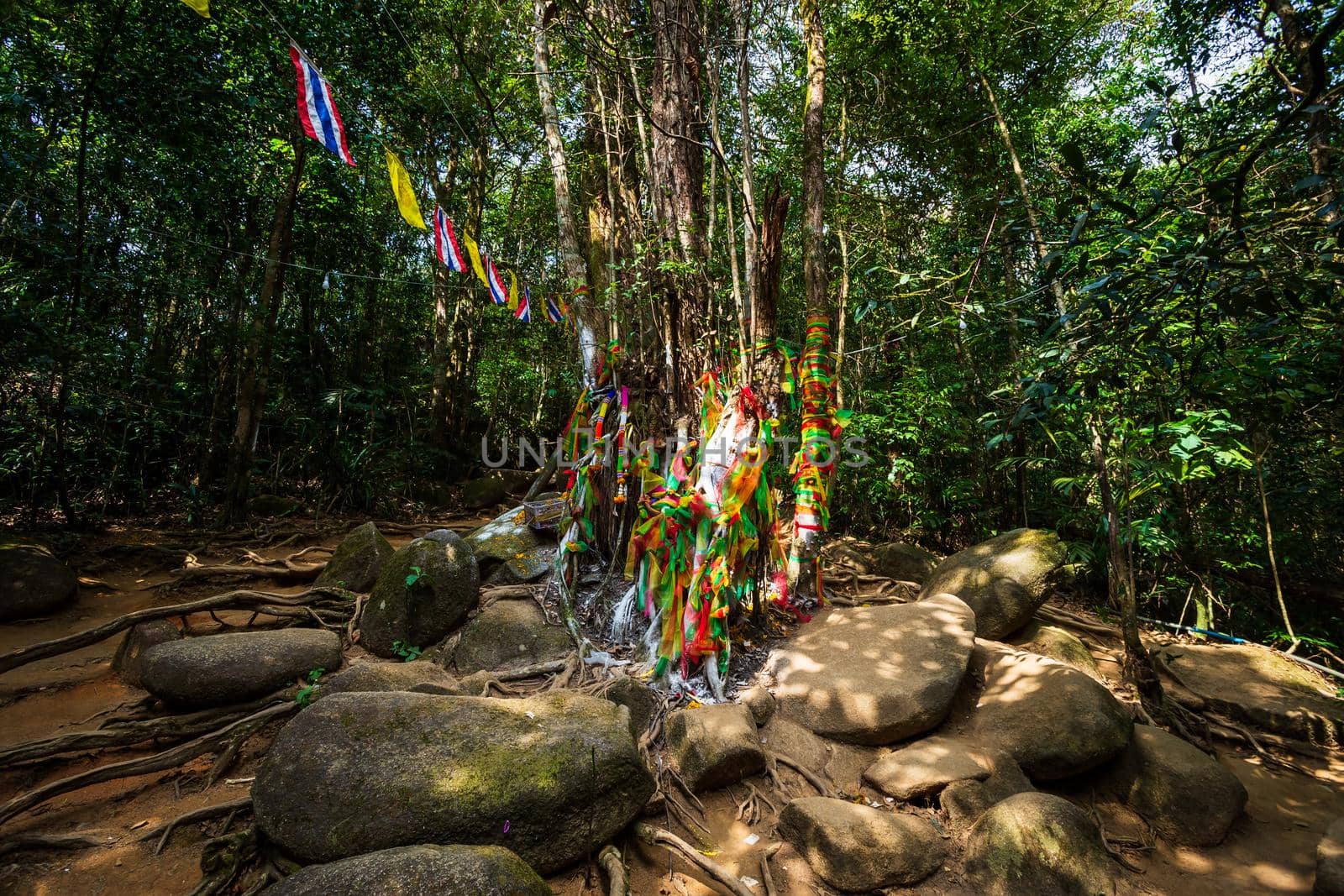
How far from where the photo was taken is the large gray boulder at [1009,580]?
14.9ft

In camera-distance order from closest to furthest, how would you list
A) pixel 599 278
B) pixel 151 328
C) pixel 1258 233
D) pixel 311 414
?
pixel 1258 233 → pixel 599 278 → pixel 151 328 → pixel 311 414

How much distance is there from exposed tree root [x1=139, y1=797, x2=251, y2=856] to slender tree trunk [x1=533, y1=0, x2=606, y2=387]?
146 inches

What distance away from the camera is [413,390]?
1079cm

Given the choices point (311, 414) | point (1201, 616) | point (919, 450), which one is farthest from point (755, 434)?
point (311, 414)

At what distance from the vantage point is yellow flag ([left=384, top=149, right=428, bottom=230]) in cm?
467

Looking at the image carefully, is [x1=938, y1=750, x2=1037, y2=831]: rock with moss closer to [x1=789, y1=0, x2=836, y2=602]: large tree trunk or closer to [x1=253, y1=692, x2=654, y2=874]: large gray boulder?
[x1=253, y1=692, x2=654, y2=874]: large gray boulder

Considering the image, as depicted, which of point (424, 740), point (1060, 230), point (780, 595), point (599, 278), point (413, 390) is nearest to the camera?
point (424, 740)

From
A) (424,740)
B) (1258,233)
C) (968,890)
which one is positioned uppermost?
(1258,233)

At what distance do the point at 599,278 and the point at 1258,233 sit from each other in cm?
576

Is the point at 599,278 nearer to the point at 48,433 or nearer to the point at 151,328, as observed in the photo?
the point at 48,433

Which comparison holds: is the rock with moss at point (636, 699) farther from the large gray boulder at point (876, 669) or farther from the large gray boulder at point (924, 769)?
the large gray boulder at point (924, 769)

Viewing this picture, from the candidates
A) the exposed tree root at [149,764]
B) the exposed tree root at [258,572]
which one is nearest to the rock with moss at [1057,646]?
the exposed tree root at [149,764]

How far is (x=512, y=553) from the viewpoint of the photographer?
4.88 metres

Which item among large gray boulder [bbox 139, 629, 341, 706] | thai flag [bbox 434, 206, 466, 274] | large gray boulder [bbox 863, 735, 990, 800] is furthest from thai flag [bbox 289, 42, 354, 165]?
large gray boulder [bbox 863, 735, 990, 800]
